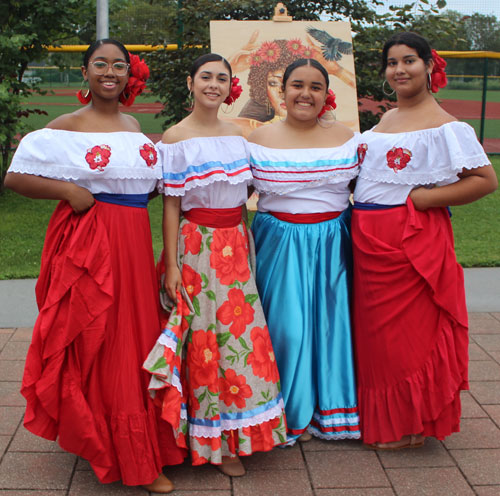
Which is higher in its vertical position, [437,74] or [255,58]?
[255,58]

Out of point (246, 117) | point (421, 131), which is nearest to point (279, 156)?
point (421, 131)

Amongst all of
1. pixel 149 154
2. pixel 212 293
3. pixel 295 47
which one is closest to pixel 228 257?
pixel 212 293

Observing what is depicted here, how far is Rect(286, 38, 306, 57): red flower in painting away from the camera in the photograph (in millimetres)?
5871

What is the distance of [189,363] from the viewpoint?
Result: 115 inches

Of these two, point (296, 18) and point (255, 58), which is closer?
point (255, 58)

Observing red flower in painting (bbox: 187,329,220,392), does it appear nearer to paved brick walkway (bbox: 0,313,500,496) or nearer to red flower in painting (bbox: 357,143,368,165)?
paved brick walkway (bbox: 0,313,500,496)

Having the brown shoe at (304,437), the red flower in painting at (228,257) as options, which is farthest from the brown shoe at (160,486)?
the red flower in painting at (228,257)

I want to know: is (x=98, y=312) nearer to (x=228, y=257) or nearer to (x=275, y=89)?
(x=228, y=257)

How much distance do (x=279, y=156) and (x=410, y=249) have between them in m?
0.68

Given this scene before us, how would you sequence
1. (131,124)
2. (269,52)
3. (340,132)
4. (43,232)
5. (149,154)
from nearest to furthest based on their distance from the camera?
(149,154) → (131,124) → (340,132) → (269,52) → (43,232)

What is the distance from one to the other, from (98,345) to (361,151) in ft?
4.59

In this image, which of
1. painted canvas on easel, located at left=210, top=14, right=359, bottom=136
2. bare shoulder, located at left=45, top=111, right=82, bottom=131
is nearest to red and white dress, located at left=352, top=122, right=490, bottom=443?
bare shoulder, located at left=45, top=111, right=82, bottom=131

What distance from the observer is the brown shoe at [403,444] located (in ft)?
10.3

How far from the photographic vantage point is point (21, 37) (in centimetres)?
701
